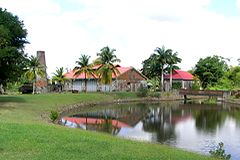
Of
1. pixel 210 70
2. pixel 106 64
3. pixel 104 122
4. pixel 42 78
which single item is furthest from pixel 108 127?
pixel 210 70

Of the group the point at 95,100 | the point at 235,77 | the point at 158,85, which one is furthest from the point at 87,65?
the point at 235,77

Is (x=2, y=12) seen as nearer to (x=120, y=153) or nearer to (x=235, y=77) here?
(x=120, y=153)

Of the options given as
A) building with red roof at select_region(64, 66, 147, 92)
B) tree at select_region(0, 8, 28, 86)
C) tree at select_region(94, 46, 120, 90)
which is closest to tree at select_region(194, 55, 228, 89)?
building with red roof at select_region(64, 66, 147, 92)

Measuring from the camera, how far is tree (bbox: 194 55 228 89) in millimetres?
101375

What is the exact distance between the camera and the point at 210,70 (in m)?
102

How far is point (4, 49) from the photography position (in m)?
38.0

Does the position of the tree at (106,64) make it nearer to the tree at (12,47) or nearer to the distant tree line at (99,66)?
the distant tree line at (99,66)

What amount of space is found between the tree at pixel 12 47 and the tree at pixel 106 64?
3538cm

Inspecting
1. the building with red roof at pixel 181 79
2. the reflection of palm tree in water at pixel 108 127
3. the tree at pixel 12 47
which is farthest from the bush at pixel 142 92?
the tree at pixel 12 47

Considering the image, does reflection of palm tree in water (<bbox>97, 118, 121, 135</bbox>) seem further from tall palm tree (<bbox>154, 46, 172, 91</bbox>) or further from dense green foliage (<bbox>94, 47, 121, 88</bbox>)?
tall palm tree (<bbox>154, 46, 172, 91</bbox>)

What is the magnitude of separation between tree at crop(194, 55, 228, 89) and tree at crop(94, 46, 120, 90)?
33.2 m

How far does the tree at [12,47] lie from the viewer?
128 feet

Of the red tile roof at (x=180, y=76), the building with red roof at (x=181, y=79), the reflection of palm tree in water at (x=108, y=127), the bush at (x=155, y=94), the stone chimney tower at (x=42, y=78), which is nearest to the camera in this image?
the reflection of palm tree in water at (x=108, y=127)

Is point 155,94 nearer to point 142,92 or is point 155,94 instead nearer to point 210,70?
point 142,92
